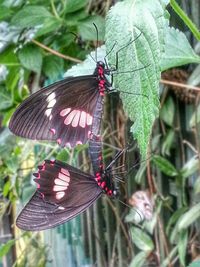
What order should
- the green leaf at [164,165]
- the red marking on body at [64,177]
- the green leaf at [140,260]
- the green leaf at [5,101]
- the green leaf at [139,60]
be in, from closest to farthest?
the green leaf at [139,60] → the red marking on body at [64,177] → the green leaf at [164,165] → the green leaf at [140,260] → the green leaf at [5,101]

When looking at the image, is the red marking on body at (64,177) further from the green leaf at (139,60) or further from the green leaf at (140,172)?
the green leaf at (140,172)

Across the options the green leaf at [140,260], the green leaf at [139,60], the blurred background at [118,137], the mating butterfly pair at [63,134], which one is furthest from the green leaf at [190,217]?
the green leaf at [139,60]

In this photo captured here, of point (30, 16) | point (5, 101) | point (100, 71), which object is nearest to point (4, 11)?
point (30, 16)

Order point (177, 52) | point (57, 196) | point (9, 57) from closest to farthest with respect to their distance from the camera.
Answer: point (57, 196) < point (177, 52) < point (9, 57)

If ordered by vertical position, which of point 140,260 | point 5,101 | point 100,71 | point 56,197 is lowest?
point 140,260

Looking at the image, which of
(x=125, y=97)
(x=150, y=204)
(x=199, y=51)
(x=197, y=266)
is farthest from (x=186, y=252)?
(x=125, y=97)

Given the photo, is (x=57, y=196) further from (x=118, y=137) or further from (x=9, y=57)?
(x=118, y=137)

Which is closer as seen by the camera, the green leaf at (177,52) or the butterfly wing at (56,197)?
the butterfly wing at (56,197)

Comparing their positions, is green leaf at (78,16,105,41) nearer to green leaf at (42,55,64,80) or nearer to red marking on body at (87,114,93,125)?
green leaf at (42,55,64,80)
